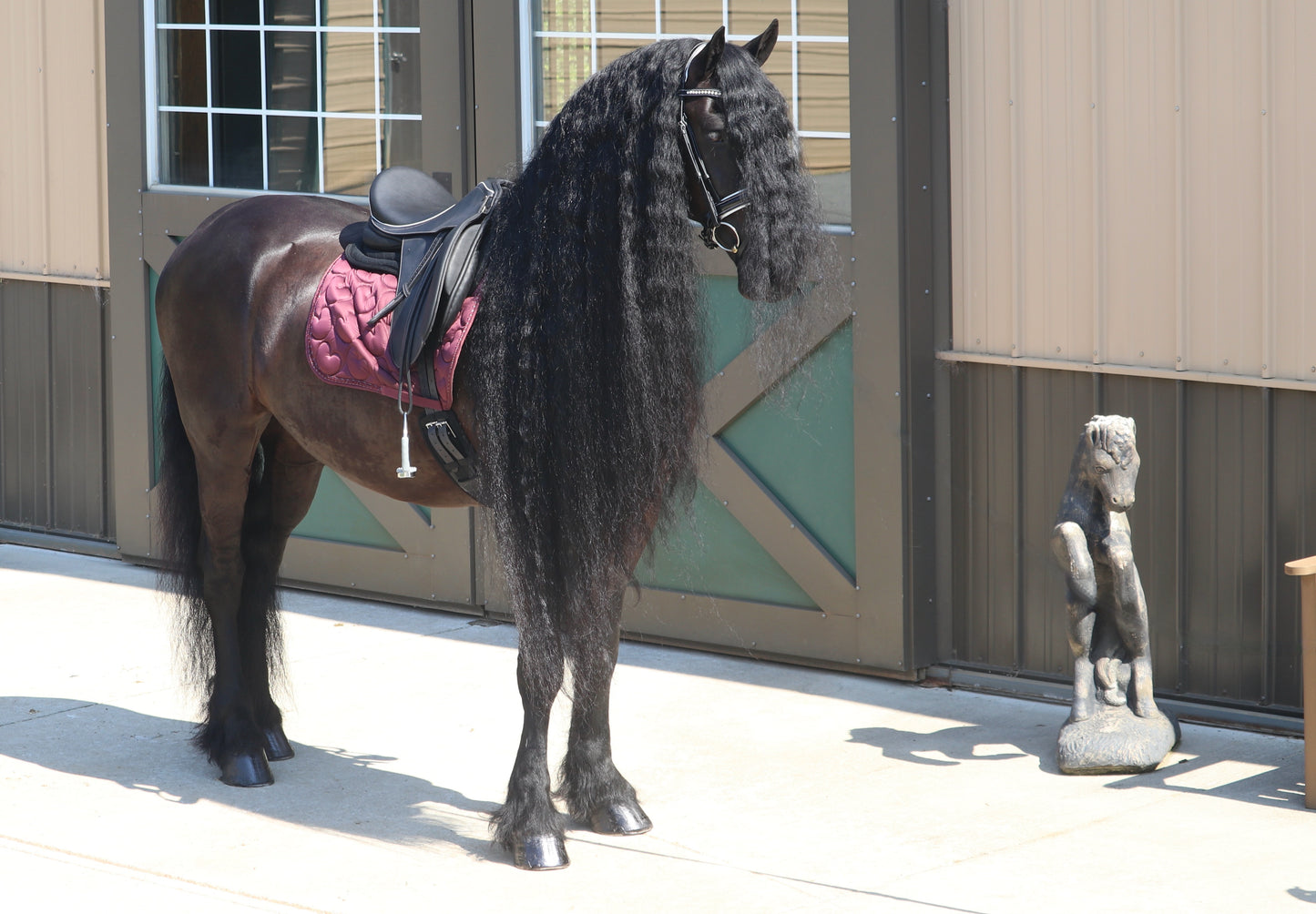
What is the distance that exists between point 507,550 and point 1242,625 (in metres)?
2.37

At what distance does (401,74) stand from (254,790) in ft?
10.8

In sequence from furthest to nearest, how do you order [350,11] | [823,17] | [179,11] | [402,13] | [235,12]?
1. [179,11]
2. [235,12]
3. [350,11]
4. [402,13]
5. [823,17]

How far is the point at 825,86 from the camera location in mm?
5633

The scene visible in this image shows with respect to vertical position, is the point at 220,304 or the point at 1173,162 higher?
the point at 1173,162

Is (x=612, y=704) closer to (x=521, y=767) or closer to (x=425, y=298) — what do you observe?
(x=521, y=767)

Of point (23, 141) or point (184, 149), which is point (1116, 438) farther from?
point (23, 141)

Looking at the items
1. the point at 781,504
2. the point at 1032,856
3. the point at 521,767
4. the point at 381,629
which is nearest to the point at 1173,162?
the point at 781,504

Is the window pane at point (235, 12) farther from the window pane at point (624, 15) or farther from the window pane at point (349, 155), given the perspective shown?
the window pane at point (624, 15)

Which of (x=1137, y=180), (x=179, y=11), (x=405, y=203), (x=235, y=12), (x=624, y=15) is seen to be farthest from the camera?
(x=179, y=11)

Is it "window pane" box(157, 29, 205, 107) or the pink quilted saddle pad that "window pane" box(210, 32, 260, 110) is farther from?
the pink quilted saddle pad

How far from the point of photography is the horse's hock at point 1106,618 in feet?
15.2

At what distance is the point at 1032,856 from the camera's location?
13.1ft

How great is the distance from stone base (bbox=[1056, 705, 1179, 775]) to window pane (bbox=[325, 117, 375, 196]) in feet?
12.4

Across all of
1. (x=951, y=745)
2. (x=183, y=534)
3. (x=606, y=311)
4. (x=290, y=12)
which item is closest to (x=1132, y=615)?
(x=951, y=745)
